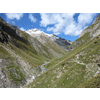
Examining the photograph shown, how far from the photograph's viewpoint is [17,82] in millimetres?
38562
